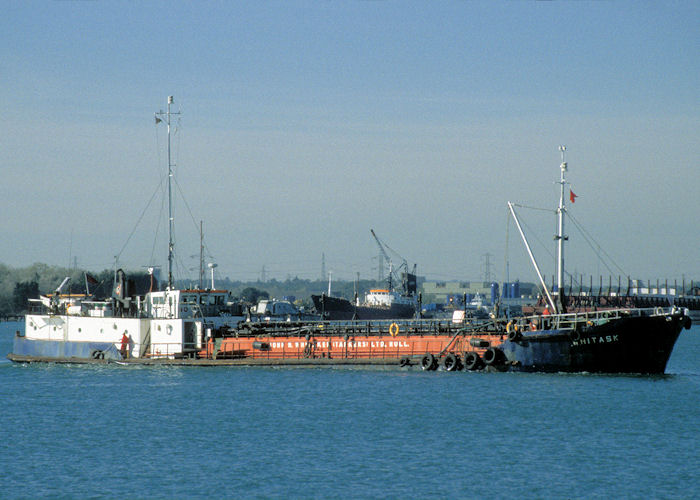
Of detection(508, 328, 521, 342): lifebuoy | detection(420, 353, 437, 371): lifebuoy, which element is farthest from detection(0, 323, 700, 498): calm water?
detection(508, 328, 521, 342): lifebuoy

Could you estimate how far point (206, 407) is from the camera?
150 ft

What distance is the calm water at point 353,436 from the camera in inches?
1193

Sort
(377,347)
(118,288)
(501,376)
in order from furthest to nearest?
1. (118,288)
2. (377,347)
3. (501,376)

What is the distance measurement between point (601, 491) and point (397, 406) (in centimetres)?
1616

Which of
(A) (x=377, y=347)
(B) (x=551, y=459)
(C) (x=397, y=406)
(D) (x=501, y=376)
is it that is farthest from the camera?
(A) (x=377, y=347)

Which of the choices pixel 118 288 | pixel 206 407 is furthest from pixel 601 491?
pixel 118 288

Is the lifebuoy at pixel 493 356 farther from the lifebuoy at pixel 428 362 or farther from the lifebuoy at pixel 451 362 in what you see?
→ the lifebuoy at pixel 428 362

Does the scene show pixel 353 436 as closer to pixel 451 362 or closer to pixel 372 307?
pixel 451 362

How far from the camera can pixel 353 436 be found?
3794 cm

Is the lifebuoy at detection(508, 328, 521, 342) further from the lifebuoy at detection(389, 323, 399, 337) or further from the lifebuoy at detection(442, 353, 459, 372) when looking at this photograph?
the lifebuoy at detection(389, 323, 399, 337)

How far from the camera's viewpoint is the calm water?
30.3m

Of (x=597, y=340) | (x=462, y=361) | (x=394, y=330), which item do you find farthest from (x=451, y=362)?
(x=597, y=340)

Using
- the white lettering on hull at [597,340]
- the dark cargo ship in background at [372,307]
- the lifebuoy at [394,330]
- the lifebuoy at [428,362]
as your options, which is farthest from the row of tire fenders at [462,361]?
the dark cargo ship in background at [372,307]

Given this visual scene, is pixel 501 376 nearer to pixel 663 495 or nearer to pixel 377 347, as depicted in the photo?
pixel 377 347
